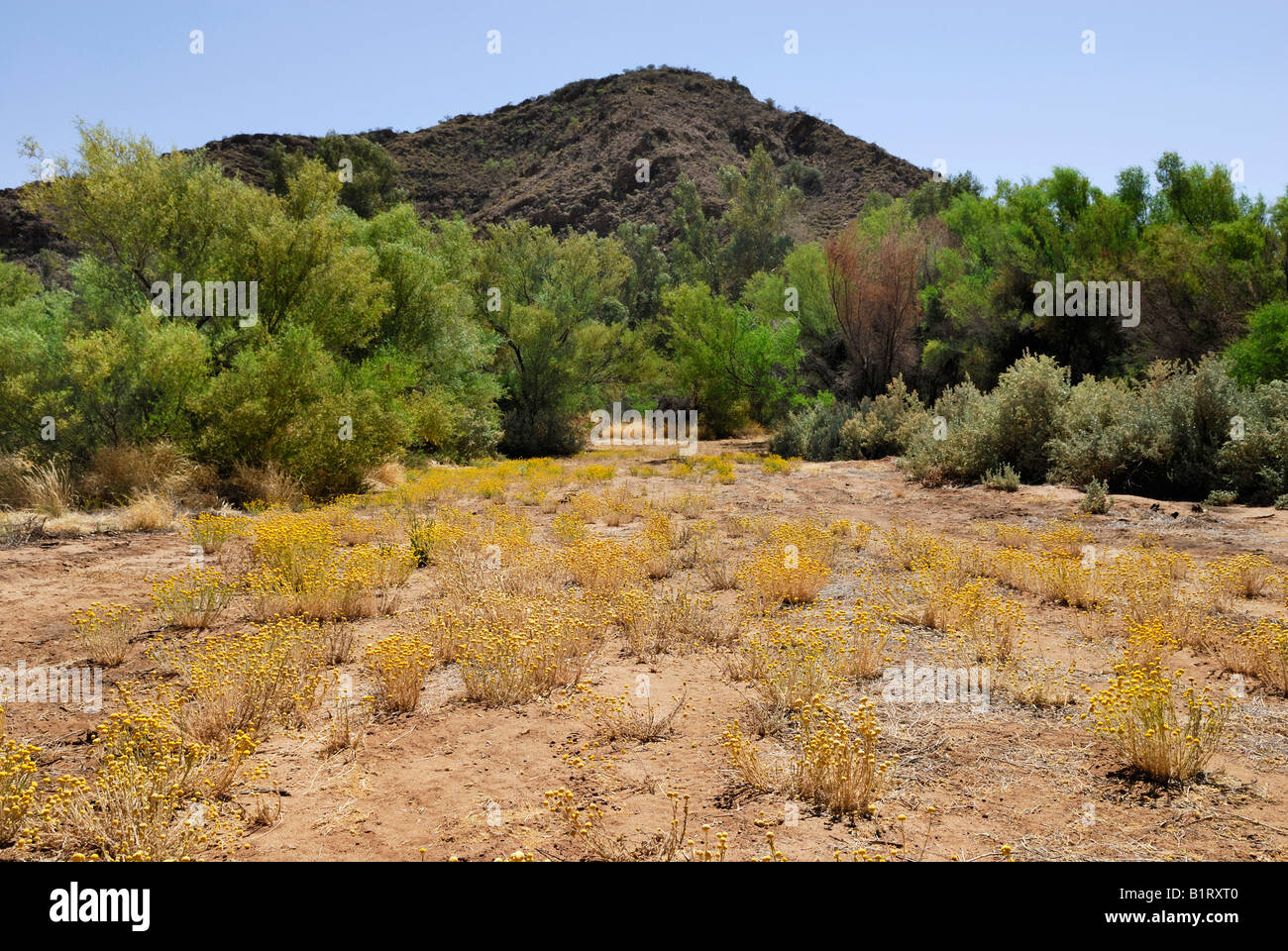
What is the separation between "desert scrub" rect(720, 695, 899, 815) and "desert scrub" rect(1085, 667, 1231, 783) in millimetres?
1253

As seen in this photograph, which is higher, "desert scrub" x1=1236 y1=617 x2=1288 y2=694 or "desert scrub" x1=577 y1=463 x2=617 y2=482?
"desert scrub" x1=577 y1=463 x2=617 y2=482

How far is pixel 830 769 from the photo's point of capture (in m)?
3.93

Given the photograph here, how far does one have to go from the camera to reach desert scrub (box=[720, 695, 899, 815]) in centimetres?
382

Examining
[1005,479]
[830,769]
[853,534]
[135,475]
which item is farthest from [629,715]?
[1005,479]

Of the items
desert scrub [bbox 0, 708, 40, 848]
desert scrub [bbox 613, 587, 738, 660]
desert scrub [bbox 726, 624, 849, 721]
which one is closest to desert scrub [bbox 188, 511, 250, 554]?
desert scrub [bbox 613, 587, 738, 660]

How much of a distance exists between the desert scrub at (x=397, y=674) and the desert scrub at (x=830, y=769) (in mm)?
2225

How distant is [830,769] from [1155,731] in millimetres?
1750

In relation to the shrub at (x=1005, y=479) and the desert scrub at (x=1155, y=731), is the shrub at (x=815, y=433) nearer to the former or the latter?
the shrub at (x=1005, y=479)

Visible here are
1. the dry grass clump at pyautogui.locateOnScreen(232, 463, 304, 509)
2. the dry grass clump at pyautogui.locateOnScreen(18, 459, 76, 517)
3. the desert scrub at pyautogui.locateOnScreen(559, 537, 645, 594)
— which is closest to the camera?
the desert scrub at pyautogui.locateOnScreen(559, 537, 645, 594)

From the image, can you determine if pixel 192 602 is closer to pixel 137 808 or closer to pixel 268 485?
pixel 137 808

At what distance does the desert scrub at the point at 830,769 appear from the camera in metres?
3.82

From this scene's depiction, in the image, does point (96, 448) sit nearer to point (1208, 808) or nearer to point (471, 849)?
point (471, 849)

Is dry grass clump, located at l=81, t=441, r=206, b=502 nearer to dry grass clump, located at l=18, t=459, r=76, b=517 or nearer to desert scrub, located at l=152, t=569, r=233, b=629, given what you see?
dry grass clump, located at l=18, t=459, r=76, b=517
